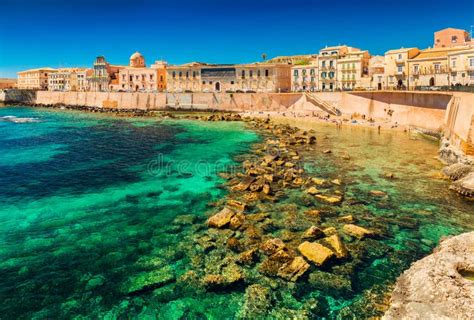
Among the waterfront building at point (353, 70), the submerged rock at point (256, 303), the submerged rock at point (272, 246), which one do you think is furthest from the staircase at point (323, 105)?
the submerged rock at point (256, 303)

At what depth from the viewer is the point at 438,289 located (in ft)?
27.8

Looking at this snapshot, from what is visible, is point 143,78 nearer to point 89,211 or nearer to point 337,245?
point 89,211

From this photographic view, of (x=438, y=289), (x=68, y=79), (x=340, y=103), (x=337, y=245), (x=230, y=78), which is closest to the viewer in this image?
(x=438, y=289)

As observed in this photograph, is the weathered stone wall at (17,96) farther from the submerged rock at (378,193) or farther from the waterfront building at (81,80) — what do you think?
the submerged rock at (378,193)

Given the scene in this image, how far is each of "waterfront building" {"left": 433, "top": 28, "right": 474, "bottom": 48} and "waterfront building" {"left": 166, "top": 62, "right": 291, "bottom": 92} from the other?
3023 centimetres

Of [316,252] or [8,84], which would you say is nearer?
[316,252]

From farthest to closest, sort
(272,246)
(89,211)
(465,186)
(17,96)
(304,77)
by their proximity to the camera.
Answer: (17,96)
(304,77)
(465,186)
(89,211)
(272,246)

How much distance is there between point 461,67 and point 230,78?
4478 centimetres

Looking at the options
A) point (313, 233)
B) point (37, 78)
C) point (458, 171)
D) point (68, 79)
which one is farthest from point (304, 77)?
point (37, 78)

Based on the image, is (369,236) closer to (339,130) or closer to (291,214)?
(291,214)

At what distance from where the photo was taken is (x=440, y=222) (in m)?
14.8

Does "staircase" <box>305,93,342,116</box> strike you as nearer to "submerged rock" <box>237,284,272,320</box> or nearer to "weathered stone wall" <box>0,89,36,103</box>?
"submerged rock" <box>237,284,272,320</box>

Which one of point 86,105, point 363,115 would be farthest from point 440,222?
point 86,105

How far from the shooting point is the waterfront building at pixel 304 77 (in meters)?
71.1
